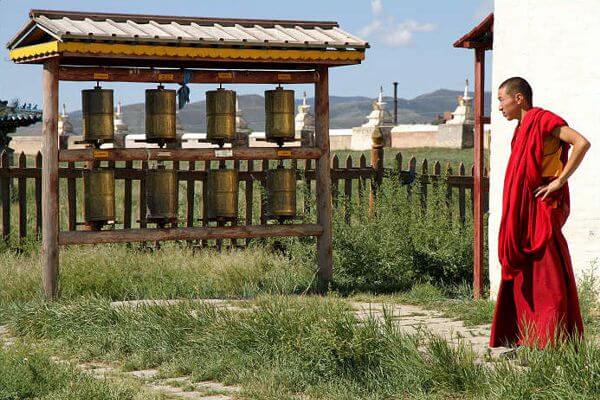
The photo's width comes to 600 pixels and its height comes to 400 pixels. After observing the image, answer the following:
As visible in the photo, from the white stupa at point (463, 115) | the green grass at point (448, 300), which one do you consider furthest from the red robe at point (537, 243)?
the white stupa at point (463, 115)

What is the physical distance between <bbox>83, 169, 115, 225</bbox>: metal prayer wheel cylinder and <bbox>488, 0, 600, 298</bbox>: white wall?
3.91m

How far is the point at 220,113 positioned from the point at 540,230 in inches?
187

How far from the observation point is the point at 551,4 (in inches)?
369

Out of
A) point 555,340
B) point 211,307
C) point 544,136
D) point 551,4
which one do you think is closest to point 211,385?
point 211,307

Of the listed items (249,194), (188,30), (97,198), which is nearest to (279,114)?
→ (188,30)

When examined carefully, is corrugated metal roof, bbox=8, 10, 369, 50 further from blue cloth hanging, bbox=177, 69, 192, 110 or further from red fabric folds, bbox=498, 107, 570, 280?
red fabric folds, bbox=498, 107, 570, 280

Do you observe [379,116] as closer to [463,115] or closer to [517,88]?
[463,115]

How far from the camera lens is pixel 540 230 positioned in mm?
7012

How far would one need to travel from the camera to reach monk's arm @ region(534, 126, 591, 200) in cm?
685

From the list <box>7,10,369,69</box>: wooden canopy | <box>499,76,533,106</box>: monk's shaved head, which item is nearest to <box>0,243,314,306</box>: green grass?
<box>7,10,369,69</box>: wooden canopy

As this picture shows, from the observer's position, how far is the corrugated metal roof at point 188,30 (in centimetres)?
1001

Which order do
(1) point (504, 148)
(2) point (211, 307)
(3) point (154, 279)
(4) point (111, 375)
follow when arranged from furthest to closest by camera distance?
(3) point (154, 279) → (1) point (504, 148) → (2) point (211, 307) → (4) point (111, 375)

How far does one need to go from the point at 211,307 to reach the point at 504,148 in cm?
337

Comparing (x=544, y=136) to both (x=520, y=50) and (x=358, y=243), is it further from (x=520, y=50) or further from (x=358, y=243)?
(x=358, y=243)
